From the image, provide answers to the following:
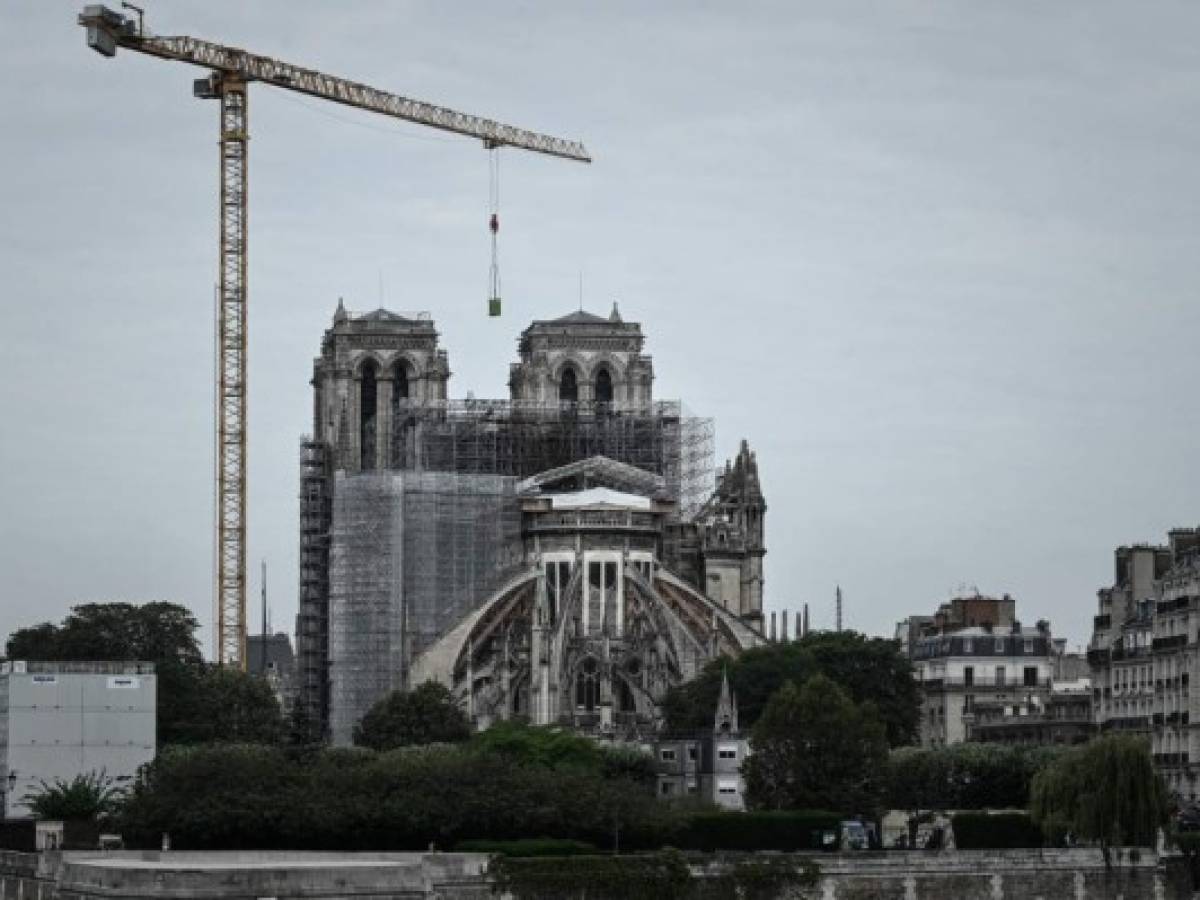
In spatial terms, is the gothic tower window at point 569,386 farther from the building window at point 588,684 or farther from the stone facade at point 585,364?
the building window at point 588,684

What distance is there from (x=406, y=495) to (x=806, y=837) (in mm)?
52524

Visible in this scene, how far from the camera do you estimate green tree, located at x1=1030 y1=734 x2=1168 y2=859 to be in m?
87.4

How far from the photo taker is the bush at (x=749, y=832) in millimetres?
89250

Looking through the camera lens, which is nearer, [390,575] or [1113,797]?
[1113,797]

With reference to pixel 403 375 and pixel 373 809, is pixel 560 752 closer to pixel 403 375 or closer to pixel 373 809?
pixel 373 809

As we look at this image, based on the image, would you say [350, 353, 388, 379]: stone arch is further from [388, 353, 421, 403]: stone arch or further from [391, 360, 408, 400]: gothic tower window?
[391, 360, 408, 400]: gothic tower window

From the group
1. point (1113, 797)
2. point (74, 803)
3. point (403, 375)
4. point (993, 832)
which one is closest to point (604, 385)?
point (403, 375)

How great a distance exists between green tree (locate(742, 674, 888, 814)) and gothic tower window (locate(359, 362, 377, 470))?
186ft

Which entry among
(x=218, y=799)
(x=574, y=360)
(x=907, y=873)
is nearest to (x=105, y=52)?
(x=574, y=360)

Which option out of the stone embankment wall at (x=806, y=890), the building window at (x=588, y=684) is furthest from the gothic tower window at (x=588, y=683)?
the stone embankment wall at (x=806, y=890)

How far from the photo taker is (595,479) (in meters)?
151

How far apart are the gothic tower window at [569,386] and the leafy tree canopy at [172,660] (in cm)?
2894

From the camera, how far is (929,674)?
453 ft

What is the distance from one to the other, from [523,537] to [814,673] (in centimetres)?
2180
